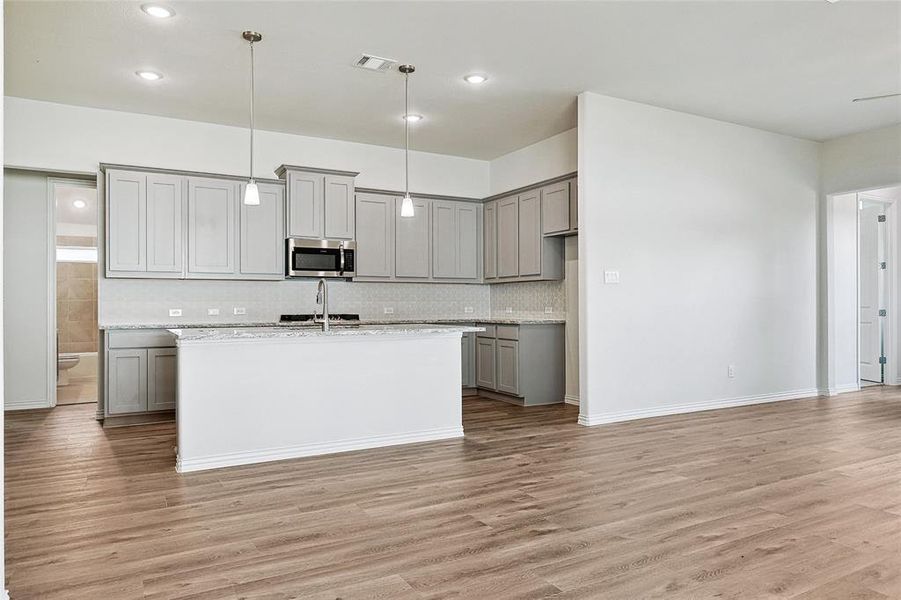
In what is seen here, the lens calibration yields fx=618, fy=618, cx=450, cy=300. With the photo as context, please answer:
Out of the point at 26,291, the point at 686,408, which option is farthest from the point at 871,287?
the point at 26,291

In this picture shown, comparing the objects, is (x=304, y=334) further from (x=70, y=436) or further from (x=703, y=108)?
(x=703, y=108)

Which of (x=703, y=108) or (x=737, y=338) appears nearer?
(x=703, y=108)

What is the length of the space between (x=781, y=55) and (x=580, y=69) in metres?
1.49

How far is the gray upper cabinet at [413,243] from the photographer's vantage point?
718 centimetres

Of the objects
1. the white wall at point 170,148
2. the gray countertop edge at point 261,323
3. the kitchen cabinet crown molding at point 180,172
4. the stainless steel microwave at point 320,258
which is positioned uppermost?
the white wall at point 170,148

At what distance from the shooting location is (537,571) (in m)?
2.45

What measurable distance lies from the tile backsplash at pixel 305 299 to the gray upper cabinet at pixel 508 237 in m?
0.35

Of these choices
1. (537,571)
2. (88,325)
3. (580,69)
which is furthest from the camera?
(88,325)

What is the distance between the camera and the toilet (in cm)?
661

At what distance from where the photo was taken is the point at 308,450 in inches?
169

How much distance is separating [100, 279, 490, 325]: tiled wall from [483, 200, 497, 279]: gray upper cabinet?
47cm

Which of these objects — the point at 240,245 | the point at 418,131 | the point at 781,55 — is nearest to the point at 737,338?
the point at 781,55

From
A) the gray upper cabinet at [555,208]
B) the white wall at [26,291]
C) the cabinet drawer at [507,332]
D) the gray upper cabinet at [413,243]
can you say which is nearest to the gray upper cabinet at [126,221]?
the white wall at [26,291]

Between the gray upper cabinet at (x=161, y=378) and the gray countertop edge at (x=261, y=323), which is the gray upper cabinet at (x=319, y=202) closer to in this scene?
the gray countertop edge at (x=261, y=323)
